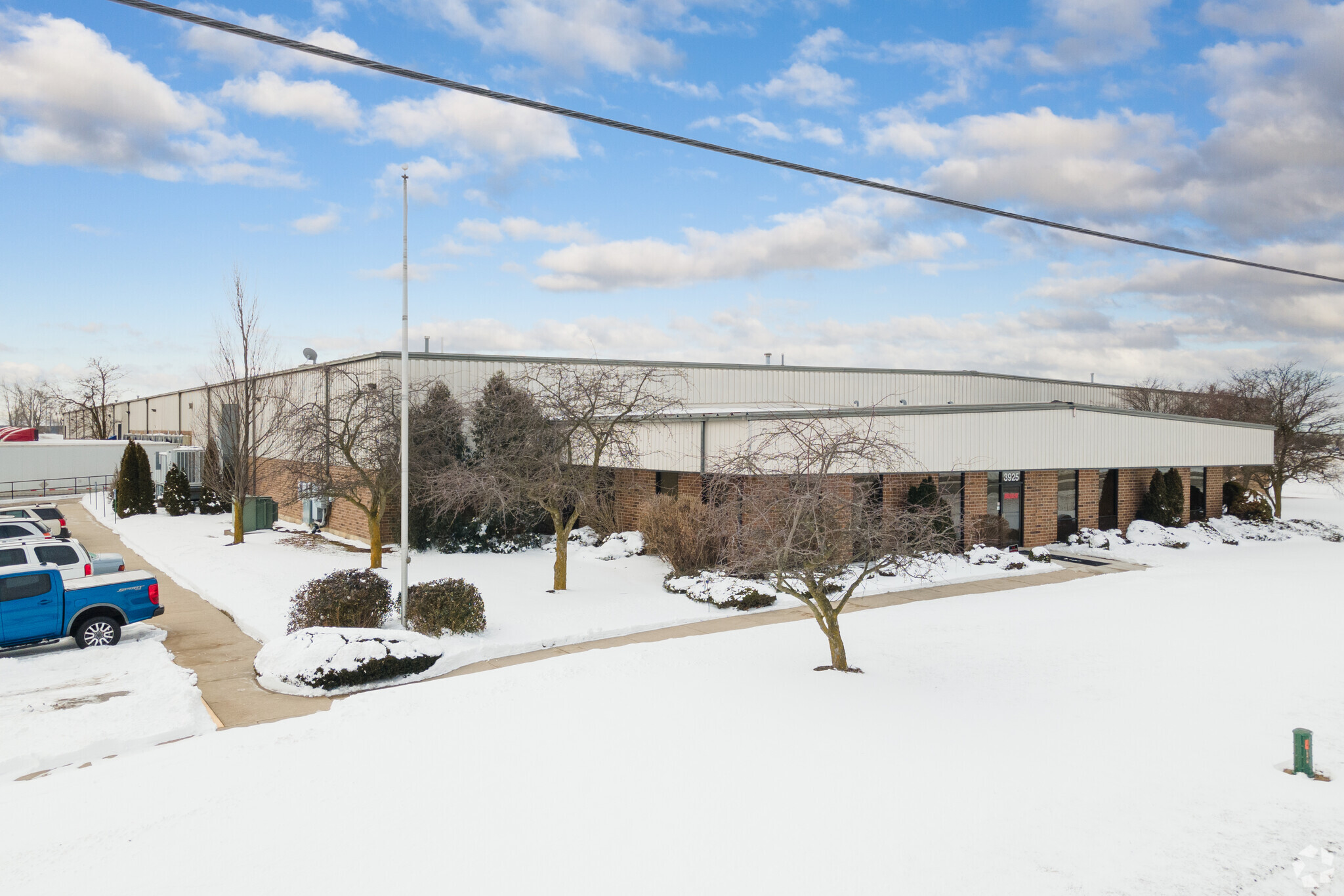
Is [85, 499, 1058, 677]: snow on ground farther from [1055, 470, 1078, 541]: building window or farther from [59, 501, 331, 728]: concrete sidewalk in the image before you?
[1055, 470, 1078, 541]: building window

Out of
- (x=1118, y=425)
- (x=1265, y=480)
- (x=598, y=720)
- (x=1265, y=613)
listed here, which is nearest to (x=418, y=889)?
(x=598, y=720)

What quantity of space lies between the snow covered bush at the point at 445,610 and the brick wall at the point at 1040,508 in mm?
17093

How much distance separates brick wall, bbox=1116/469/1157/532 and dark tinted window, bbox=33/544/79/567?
2840cm

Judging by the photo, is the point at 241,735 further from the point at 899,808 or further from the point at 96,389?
the point at 96,389

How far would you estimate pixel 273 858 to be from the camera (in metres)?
6.63

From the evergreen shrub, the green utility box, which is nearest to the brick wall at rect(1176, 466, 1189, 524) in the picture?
the green utility box

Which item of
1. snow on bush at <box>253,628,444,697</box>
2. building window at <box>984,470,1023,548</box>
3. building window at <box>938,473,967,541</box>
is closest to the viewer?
snow on bush at <box>253,628,444,697</box>

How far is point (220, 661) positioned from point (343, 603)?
78.1 inches

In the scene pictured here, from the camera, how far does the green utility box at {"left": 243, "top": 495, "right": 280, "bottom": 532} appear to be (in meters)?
29.6

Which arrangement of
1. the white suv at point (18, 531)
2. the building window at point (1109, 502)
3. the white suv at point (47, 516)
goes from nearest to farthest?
the white suv at point (18, 531)
the white suv at point (47, 516)
the building window at point (1109, 502)

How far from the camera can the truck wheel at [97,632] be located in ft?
43.1

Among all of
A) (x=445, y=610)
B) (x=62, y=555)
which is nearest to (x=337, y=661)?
(x=445, y=610)

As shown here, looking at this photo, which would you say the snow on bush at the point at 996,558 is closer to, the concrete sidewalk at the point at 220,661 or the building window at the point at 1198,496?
the building window at the point at 1198,496

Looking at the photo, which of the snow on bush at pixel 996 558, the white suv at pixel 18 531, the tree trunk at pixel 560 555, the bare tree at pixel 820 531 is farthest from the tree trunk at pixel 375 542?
the snow on bush at pixel 996 558
